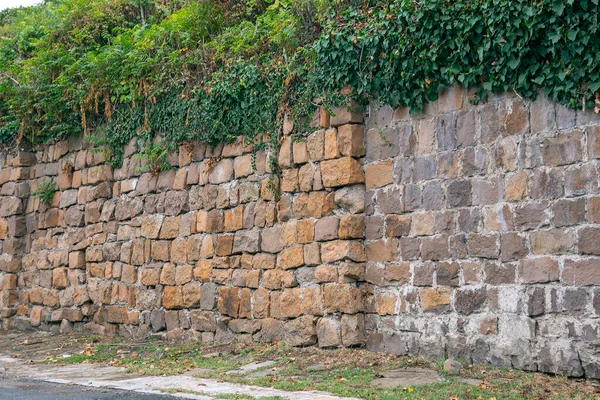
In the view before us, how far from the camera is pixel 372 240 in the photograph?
9.02 m

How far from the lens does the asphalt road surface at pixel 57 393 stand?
24.0 ft

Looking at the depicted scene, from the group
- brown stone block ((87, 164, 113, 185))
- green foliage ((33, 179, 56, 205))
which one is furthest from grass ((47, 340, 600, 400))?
green foliage ((33, 179, 56, 205))

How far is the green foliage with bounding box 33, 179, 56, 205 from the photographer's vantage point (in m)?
13.7

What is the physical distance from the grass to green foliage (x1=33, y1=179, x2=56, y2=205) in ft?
10.5

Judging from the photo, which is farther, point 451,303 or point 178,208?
point 178,208

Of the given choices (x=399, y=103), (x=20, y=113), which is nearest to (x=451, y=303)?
(x=399, y=103)

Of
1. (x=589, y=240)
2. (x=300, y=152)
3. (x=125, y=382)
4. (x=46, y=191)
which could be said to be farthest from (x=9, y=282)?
(x=589, y=240)

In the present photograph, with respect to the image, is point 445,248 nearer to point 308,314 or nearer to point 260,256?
point 308,314

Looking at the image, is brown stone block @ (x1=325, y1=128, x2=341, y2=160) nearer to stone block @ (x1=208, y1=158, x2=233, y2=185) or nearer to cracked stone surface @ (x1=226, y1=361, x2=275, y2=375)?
stone block @ (x1=208, y1=158, x2=233, y2=185)

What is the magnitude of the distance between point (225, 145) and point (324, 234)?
2.24 metres

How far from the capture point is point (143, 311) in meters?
11.7

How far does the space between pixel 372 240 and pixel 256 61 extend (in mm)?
2817

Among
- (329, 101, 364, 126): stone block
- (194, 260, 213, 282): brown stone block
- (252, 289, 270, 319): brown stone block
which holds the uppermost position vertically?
(329, 101, 364, 126): stone block

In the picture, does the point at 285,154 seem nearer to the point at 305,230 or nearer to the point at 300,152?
the point at 300,152
